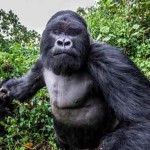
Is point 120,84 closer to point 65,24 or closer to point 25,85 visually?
point 65,24

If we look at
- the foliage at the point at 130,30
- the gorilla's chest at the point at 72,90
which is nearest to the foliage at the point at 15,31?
the foliage at the point at 130,30

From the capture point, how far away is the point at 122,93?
335 cm

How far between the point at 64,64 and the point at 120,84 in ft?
1.59

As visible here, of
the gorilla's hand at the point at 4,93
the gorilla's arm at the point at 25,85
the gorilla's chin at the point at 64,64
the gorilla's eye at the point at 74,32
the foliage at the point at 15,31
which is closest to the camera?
the gorilla's chin at the point at 64,64

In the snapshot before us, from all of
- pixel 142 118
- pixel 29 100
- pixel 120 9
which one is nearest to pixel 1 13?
pixel 120 9

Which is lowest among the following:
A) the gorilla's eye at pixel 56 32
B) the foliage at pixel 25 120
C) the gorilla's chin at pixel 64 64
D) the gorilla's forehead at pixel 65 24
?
the foliage at pixel 25 120

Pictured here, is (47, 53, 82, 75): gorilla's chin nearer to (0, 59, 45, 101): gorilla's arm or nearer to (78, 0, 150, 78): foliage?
(0, 59, 45, 101): gorilla's arm

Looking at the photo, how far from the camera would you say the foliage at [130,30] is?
550cm

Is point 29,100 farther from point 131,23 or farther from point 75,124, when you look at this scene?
point 131,23

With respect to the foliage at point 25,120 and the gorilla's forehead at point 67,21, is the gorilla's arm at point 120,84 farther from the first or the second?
the foliage at point 25,120

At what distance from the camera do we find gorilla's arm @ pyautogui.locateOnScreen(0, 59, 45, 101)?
4.27m

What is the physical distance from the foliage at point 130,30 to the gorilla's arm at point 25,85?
4.60 feet

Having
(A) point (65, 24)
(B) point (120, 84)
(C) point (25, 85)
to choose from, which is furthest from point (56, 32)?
(C) point (25, 85)

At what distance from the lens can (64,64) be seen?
3.38 metres
